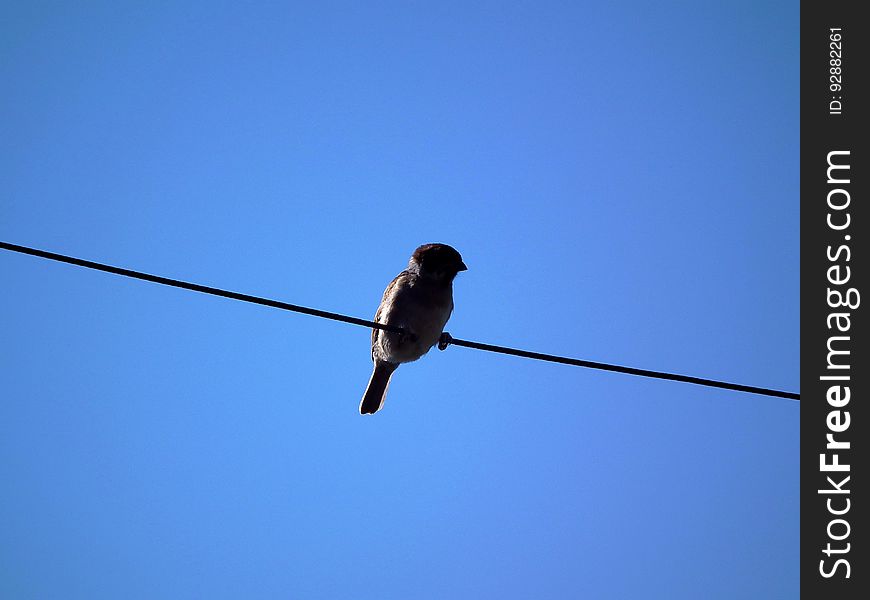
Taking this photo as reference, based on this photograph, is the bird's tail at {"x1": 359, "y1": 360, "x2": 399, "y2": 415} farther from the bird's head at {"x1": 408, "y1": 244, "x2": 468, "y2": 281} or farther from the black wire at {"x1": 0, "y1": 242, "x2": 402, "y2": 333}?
the black wire at {"x1": 0, "y1": 242, "x2": 402, "y2": 333}

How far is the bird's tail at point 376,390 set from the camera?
7.87 meters

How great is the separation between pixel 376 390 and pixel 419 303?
138 centimetres

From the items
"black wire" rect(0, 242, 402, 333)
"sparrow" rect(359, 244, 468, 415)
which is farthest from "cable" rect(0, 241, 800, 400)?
"sparrow" rect(359, 244, 468, 415)

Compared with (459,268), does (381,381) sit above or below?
below

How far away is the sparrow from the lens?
6.98 meters

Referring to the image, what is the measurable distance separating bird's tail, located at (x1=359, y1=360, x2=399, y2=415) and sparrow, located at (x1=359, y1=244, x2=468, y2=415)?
26 cm

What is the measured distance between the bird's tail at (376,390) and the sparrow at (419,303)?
265 millimetres

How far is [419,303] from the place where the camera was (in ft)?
22.9

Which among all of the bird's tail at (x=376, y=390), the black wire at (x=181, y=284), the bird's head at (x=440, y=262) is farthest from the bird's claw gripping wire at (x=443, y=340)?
the black wire at (x=181, y=284)
